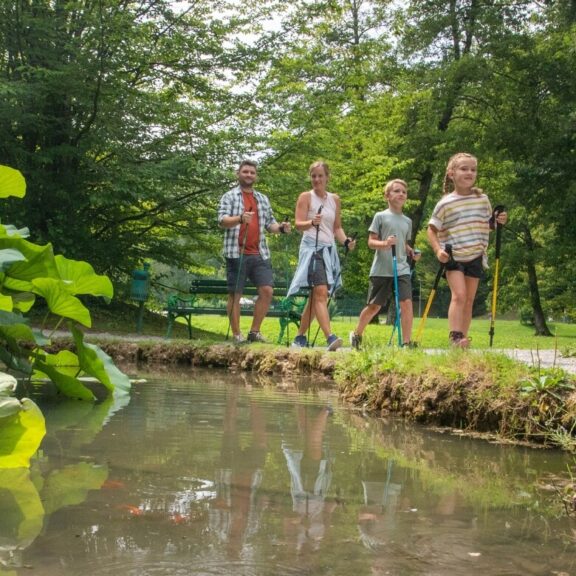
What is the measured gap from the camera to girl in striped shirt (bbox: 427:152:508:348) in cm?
596

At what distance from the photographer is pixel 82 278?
3680mm

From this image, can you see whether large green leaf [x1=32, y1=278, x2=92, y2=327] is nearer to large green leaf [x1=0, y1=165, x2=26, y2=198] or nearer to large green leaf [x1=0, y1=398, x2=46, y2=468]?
large green leaf [x1=0, y1=165, x2=26, y2=198]

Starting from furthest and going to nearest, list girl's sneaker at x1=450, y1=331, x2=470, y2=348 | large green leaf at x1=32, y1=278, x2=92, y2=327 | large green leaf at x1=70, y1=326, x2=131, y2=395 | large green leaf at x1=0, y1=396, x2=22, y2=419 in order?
girl's sneaker at x1=450, y1=331, x2=470, y2=348 < large green leaf at x1=70, y1=326, x2=131, y2=395 < large green leaf at x1=32, y1=278, x2=92, y2=327 < large green leaf at x1=0, y1=396, x2=22, y2=419

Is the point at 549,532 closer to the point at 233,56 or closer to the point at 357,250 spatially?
the point at 233,56

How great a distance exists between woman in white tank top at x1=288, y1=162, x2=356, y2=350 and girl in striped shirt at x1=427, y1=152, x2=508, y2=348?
4.50ft

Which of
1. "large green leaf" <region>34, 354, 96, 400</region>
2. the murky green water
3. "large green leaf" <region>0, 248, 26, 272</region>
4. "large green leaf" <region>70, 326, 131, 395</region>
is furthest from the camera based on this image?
"large green leaf" <region>34, 354, 96, 400</region>

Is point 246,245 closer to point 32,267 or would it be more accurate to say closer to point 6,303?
point 32,267

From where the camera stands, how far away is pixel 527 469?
9.93 feet

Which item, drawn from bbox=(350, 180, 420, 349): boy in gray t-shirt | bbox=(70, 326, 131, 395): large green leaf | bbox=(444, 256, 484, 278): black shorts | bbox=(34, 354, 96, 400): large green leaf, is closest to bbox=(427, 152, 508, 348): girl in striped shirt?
bbox=(444, 256, 484, 278): black shorts

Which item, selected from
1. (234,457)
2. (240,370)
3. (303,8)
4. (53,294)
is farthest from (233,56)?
(234,457)

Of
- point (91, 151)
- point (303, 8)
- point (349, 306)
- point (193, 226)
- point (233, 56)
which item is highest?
point (303, 8)

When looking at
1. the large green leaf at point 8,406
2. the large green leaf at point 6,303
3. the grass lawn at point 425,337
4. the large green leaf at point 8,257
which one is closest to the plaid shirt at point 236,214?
the grass lawn at point 425,337

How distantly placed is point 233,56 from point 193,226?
296 centimetres

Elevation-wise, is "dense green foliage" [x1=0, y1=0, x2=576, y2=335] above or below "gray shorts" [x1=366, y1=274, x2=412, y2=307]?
above
